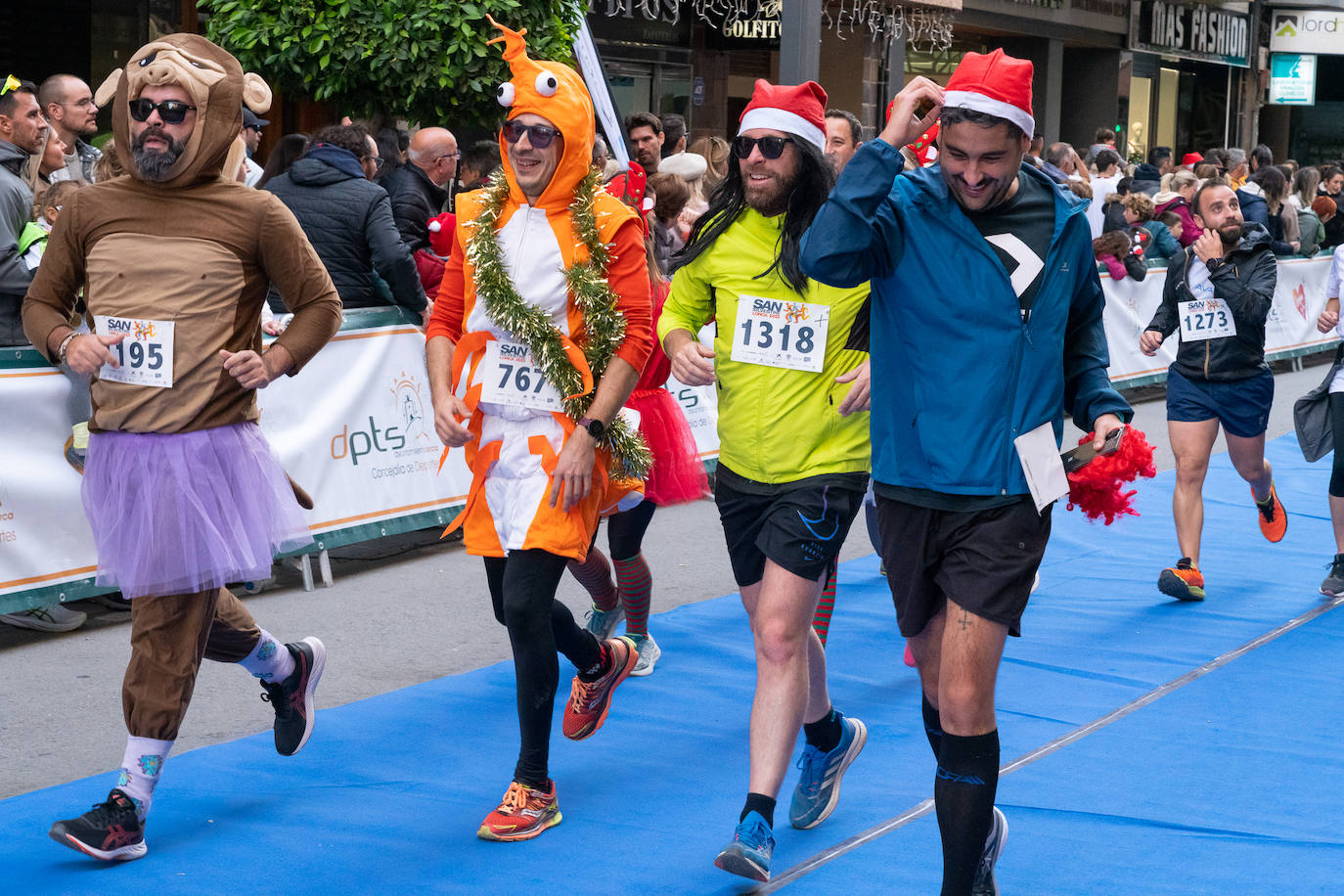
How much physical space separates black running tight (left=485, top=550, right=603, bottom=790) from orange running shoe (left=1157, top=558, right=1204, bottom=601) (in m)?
3.88

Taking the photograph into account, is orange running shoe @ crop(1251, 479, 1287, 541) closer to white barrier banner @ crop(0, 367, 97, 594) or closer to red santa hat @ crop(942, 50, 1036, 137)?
red santa hat @ crop(942, 50, 1036, 137)

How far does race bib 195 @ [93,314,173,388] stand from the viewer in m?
4.12

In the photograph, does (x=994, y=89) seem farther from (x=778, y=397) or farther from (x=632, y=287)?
(x=632, y=287)

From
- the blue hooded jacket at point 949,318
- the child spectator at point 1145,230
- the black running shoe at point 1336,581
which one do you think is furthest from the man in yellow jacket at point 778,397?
the child spectator at point 1145,230

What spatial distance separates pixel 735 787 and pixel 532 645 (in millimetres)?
897

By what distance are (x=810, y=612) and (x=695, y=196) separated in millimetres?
5487

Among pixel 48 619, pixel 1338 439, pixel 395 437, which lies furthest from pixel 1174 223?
pixel 48 619

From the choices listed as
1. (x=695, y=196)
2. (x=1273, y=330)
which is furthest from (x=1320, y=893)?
(x=1273, y=330)

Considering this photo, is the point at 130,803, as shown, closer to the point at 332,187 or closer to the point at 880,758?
the point at 880,758

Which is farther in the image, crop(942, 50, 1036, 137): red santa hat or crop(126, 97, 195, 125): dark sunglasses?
crop(126, 97, 195, 125): dark sunglasses

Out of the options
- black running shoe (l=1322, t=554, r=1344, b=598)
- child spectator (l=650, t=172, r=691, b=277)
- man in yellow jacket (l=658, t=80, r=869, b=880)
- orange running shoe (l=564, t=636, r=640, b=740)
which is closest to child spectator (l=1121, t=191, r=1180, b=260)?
child spectator (l=650, t=172, r=691, b=277)

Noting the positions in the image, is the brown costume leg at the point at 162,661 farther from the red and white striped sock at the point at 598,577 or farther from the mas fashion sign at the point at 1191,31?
the mas fashion sign at the point at 1191,31

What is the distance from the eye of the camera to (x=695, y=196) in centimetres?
930

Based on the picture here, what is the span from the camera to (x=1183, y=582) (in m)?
7.32
